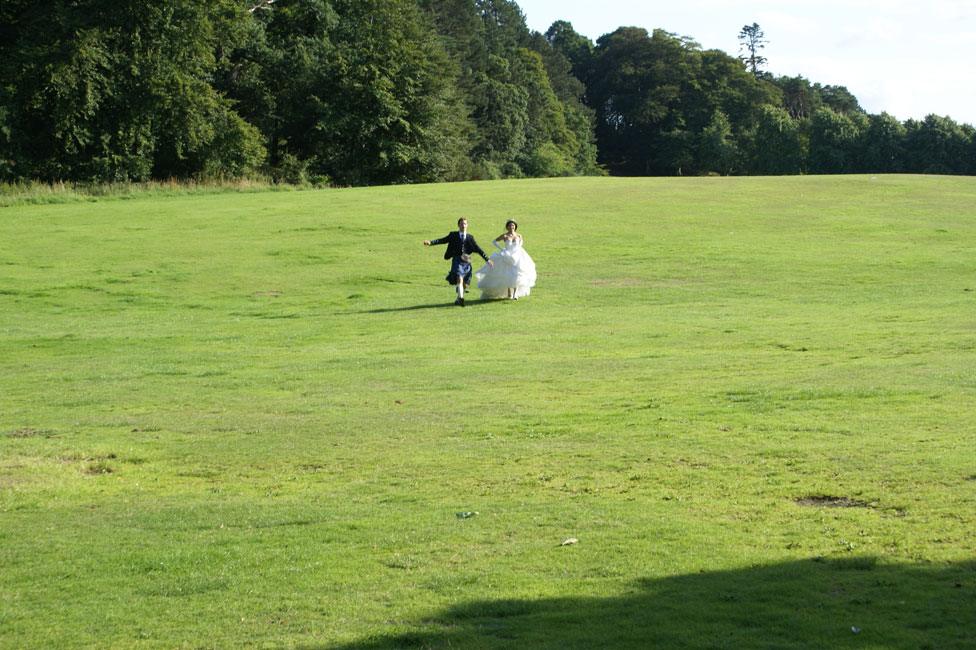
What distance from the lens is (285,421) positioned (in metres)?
15.5

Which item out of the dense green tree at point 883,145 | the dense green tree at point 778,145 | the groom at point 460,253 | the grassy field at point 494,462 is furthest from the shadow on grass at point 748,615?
the dense green tree at point 778,145

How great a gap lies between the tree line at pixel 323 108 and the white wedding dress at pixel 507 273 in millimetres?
41829

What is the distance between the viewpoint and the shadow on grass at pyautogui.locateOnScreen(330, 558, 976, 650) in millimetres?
7234

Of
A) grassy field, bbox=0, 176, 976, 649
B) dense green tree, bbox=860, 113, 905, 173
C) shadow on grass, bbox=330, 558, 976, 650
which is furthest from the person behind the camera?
dense green tree, bbox=860, 113, 905, 173

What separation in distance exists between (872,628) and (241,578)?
4.86 m

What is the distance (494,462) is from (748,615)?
17.3 feet

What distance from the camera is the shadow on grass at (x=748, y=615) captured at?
23.7ft

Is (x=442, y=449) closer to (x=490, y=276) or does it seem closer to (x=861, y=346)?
(x=861, y=346)

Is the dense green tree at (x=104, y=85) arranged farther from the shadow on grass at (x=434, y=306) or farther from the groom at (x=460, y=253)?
the shadow on grass at (x=434, y=306)

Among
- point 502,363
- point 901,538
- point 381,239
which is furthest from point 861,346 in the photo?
point 381,239

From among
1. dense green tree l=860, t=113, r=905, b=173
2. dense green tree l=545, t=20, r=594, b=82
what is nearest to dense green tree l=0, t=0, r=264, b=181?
dense green tree l=860, t=113, r=905, b=173

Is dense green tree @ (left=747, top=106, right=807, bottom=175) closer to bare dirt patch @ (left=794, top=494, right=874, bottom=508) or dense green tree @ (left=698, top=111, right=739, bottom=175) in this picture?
dense green tree @ (left=698, top=111, right=739, bottom=175)

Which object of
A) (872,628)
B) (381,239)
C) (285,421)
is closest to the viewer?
(872,628)

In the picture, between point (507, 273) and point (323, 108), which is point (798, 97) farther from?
point (507, 273)
